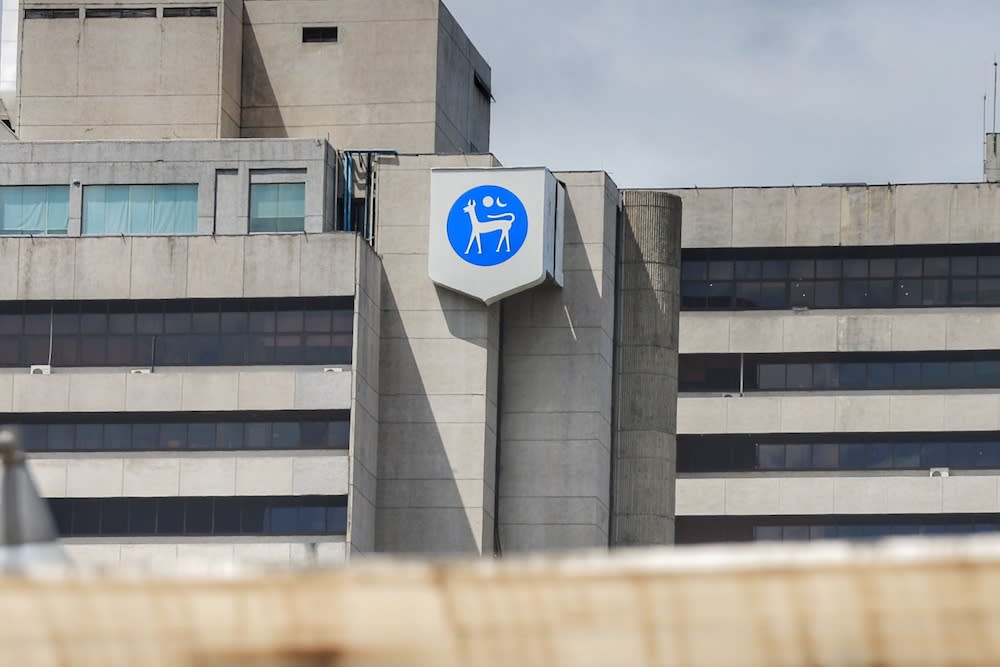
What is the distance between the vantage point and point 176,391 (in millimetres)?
101250

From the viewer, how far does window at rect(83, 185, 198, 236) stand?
344 feet

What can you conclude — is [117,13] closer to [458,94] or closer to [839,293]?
[458,94]

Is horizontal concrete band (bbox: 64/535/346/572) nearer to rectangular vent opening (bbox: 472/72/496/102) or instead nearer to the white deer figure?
the white deer figure

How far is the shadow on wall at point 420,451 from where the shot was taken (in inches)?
4008

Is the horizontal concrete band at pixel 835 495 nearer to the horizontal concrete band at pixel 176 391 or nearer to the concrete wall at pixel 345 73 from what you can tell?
the concrete wall at pixel 345 73

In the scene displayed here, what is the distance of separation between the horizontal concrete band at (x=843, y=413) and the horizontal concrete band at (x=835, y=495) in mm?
2360

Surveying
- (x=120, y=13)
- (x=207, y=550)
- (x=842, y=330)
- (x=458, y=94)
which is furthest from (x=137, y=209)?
(x=842, y=330)

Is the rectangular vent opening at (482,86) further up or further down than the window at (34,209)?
further up

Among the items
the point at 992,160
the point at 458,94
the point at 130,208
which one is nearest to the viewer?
the point at 130,208

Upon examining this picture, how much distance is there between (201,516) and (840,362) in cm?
3467

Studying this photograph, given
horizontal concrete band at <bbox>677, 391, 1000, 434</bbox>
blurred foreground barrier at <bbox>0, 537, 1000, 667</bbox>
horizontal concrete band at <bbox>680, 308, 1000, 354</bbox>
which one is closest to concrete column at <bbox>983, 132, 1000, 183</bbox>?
horizontal concrete band at <bbox>680, 308, 1000, 354</bbox>

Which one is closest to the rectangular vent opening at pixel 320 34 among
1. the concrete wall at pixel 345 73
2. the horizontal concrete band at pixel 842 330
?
the concrete wall at pixel 345 73

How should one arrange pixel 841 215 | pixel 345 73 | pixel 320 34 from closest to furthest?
1. pixel 345 73
2. pixel 320 34
3. pixel 841 215

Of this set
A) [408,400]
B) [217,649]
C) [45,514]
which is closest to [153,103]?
[408,400]
